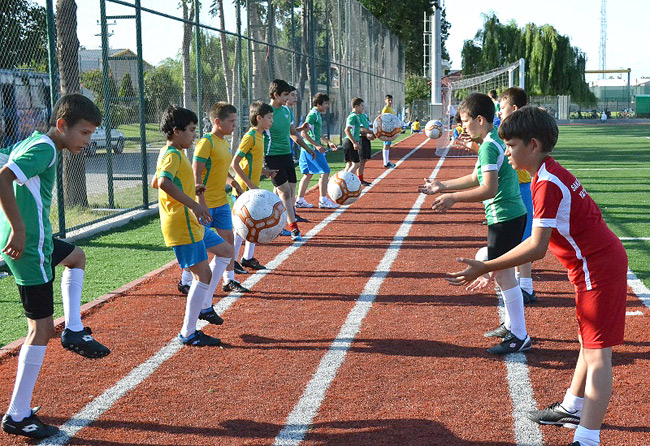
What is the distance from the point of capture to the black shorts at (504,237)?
532cm

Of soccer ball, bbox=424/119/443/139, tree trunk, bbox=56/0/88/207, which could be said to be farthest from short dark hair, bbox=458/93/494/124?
soccer ball, bbox=424/119/443/139

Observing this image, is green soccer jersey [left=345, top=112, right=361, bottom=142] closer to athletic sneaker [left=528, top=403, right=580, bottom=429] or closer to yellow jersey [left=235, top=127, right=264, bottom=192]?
yellow jersey [left=235, top=127, right=264, bottom=192]

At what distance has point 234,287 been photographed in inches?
278

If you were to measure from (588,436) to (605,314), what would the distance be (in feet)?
1.99

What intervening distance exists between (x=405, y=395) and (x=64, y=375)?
2.30m

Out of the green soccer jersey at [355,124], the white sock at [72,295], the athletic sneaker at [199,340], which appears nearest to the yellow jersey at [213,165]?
the athletic sneaker at [199,340]

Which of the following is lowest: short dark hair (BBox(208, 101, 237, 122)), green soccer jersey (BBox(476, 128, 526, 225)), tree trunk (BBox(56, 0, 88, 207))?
green soccer jersey (BBox(476, 128, 526, 225))

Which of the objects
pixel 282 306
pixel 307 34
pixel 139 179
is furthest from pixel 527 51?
pixel 282 306

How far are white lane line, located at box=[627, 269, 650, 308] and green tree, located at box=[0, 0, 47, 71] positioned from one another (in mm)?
7675

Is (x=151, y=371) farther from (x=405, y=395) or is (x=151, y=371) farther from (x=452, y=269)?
(x=452, y=269)

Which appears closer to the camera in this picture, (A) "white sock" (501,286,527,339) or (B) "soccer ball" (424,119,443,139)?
(A) "white sock" (501,286,527,339)

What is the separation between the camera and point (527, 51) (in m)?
57.4

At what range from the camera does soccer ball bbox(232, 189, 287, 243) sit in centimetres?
677

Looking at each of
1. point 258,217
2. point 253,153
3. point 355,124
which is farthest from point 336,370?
point 355,124
